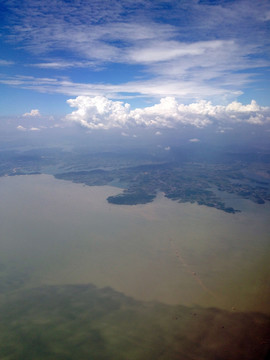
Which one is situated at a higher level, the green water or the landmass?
the landmass

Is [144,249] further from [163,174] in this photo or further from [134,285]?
[163,174]

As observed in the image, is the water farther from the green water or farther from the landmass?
the landmass

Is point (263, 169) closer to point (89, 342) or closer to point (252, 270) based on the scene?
point (252, 270)

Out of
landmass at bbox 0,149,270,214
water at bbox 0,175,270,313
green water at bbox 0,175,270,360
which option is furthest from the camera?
landmass at bbox 0,149,270,214

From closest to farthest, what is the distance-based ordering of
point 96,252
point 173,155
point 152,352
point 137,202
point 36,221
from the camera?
point 152,352
point 96,252
point 36,221
point 137,202
point 173,155

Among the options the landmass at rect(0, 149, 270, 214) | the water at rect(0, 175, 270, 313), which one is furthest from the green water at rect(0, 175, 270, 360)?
the landmass at rect(0, 149, 270, 214)

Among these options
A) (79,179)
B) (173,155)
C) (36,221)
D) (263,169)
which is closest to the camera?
(36,221)

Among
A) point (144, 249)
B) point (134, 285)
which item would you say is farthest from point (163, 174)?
point (134, 285)

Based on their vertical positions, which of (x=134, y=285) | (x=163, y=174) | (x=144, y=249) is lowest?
(x=134, y=285)

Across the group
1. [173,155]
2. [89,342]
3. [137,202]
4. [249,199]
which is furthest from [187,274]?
[173,155]
